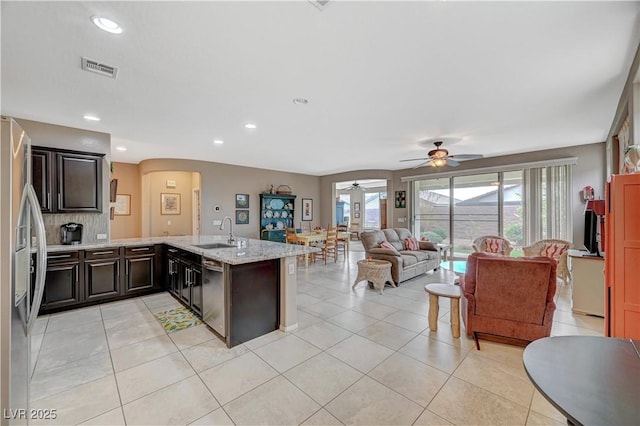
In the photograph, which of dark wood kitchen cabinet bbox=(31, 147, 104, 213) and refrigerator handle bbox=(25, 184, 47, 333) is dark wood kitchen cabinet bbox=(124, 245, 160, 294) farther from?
refrigerator handle bbox=(25, 184, 47, 333)

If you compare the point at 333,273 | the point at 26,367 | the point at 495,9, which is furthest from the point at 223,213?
the point at 495,9

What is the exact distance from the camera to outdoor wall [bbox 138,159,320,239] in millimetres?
6805

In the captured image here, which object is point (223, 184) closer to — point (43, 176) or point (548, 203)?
point (43, 176)

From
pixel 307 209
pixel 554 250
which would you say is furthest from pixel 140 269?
pixel 554 250

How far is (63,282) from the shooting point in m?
3.59

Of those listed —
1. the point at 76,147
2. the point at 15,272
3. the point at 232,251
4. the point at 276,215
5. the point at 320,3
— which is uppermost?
the point at 320,3

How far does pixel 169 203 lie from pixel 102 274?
4.57 meters

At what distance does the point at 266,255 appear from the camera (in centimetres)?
288

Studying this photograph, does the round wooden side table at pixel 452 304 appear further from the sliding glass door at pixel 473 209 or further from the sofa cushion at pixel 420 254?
the sliding glass door at pixel 473 209

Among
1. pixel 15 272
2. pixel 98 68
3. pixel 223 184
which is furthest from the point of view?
pixel 223 184

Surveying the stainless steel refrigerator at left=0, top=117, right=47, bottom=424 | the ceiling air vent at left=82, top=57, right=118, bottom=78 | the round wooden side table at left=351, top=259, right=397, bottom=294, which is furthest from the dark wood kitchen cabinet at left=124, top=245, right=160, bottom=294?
the round wooden side table at left=351, top=259, right=397, bottom=294

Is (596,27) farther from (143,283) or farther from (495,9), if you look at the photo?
(143,283)

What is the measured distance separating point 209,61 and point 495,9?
2184 millimetres

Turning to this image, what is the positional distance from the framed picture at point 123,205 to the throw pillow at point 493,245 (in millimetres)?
8944
